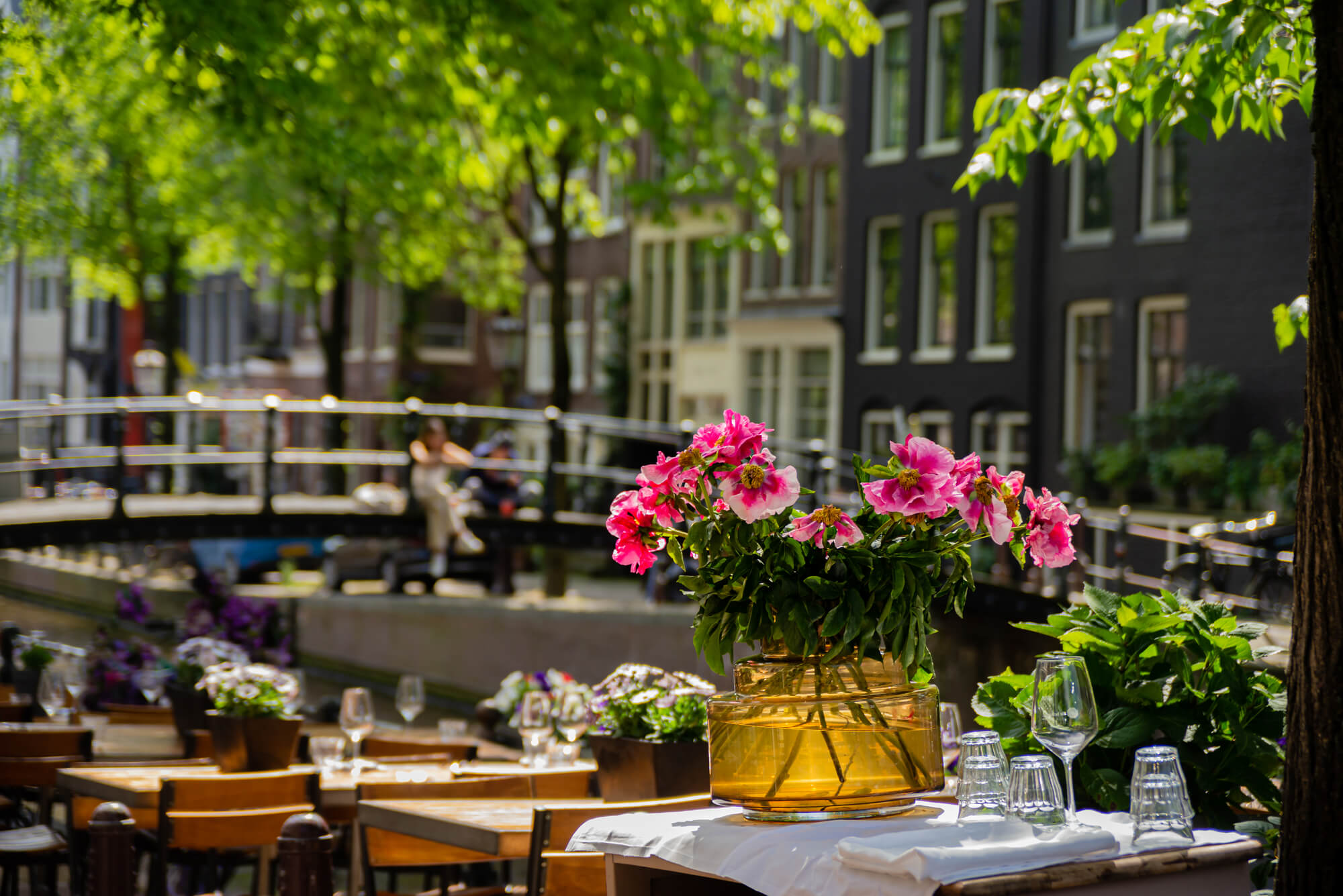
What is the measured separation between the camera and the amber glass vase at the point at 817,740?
2.51 metres

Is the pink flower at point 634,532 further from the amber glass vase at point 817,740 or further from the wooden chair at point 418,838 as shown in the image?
the wooden chair at point 418,838

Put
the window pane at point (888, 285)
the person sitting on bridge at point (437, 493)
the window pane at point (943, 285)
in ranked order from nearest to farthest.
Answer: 1. the person sitting on bridge at point (437, 493)
2. the window pane at point (943, 285)
3. the window pane at point (888, 285)

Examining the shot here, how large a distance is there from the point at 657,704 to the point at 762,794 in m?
1.50

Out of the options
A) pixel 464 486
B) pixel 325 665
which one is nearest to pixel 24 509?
pixel 325 665

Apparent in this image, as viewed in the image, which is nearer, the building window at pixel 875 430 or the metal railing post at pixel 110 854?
the metal railing post at pixel 110 854

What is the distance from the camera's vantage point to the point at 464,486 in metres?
19.5

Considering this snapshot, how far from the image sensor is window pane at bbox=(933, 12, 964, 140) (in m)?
20.7

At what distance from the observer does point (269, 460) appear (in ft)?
43.2

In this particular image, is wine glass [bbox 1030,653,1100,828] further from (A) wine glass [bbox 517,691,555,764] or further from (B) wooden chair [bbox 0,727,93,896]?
(B) wooden chair [bbox 0,727,93,896]

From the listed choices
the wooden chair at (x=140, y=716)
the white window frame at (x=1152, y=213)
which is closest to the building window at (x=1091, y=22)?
the white window frame at (x=1152, y=213)

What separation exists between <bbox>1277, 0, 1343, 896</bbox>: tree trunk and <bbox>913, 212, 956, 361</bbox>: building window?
61.2 feet

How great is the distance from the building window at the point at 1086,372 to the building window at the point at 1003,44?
301 centimetres

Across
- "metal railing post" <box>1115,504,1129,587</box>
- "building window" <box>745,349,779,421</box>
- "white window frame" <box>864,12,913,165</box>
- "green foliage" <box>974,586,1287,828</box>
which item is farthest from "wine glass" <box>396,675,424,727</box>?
"building window" <box>745,349,779,421</box>

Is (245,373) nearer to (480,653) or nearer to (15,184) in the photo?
(480,653)
